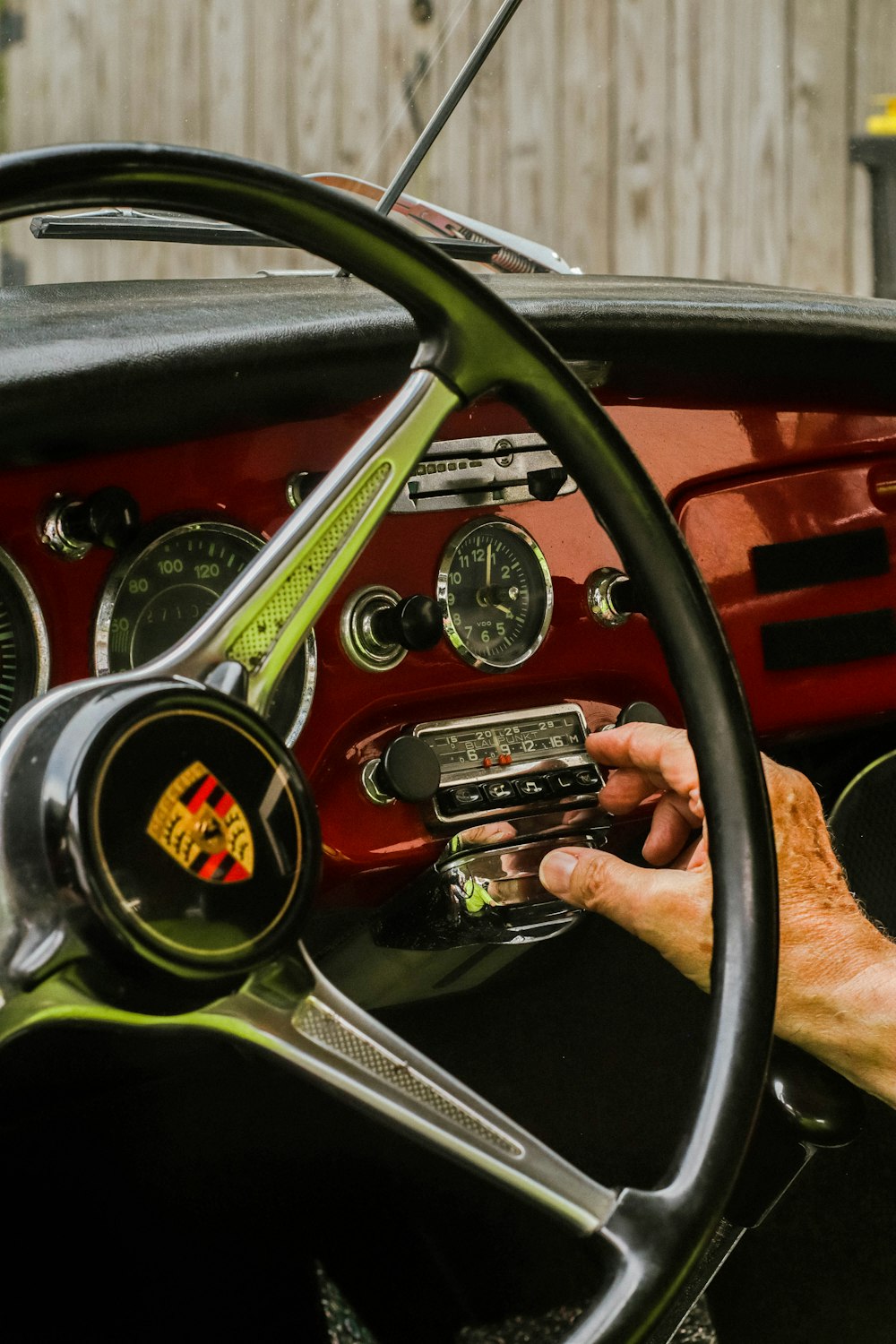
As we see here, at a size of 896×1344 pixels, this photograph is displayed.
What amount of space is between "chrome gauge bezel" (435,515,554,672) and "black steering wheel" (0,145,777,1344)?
13.7 inches

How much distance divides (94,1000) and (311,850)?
5.7 inches

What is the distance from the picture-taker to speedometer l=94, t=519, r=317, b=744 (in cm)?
112

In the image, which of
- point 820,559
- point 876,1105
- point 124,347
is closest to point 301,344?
point 124,347

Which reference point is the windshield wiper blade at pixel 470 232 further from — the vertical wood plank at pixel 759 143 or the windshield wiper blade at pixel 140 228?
the vertical wood plank at pixel 759 143

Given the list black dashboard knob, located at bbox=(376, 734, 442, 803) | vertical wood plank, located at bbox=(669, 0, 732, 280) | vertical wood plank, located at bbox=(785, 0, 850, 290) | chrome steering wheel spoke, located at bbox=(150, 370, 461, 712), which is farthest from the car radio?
vertical wood plank, located at bbox=(785, 0, 850, 290)

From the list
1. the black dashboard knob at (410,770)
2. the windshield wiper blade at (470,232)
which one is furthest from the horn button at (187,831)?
the windshield wiper blade at (470,232)

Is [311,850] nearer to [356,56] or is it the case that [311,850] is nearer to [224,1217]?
[224,1217]

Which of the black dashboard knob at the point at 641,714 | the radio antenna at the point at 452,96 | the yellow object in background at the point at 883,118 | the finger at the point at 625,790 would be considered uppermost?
the yellow object in background at the point at 883,118

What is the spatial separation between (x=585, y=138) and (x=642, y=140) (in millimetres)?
222

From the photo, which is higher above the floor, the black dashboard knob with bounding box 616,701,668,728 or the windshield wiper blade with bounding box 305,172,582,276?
the windshield wiper blade with bounding box 305,172,582,276

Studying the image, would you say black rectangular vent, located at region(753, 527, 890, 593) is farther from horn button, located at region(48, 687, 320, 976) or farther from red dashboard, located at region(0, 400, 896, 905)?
horn button, located at region(48, 687, 320, 976)

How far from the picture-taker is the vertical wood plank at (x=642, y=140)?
3.74 meters

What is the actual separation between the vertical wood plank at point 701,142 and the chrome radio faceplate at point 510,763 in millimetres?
2871

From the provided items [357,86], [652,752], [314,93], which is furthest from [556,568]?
[314,93]
